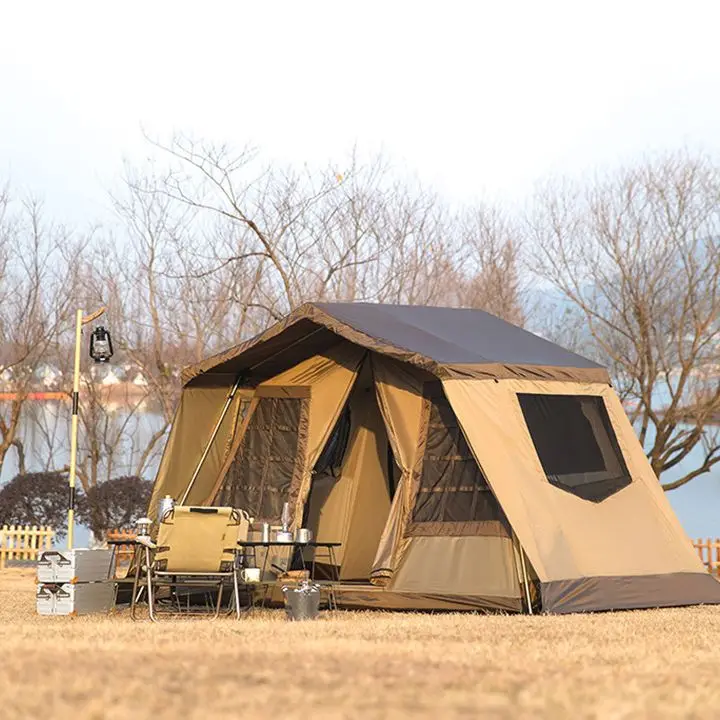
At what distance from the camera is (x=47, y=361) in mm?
20844

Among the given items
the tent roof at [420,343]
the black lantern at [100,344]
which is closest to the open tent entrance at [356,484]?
the tent roof at [420,343]

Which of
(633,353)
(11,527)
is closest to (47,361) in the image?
(11,527)

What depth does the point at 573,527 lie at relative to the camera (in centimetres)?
862

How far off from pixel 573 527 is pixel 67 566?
11.7 feet

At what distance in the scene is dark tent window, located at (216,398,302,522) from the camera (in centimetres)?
1012

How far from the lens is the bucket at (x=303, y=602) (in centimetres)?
801

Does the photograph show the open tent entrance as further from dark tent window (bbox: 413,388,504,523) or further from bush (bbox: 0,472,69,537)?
bush (bbox: 0,472,69,537)

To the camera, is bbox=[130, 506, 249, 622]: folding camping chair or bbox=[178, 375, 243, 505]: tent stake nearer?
bbox=[130, 506, 249, 622]: folding camping chair

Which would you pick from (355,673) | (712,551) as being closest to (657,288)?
(712,551)

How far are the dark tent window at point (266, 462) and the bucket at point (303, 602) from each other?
6.50 ft

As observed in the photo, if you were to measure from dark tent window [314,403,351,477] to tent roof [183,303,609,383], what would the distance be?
25.5 inches

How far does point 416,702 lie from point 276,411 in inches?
255

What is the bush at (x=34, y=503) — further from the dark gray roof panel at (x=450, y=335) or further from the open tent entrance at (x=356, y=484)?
the dark gray roof panel at (x=450, y=335)

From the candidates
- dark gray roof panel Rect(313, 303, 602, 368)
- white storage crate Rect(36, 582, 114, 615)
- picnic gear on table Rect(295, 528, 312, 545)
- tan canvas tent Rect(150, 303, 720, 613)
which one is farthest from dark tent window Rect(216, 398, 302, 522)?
white storage crate Rect(36, 582, 114, 615)
